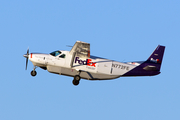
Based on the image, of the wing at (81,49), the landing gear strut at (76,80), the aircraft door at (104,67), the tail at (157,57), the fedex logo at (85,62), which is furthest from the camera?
the tail at (157,57)

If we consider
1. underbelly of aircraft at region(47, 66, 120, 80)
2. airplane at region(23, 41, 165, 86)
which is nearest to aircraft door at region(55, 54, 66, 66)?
airplane at region(23, 41, 165, 86)

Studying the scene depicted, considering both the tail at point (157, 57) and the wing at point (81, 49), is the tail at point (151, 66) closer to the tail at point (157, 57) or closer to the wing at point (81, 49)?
the tail at point (157, 57)

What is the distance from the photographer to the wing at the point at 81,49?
29281 mm

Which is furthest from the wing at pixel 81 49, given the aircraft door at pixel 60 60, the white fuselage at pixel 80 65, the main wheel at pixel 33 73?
the main wheel at pixel 33 73

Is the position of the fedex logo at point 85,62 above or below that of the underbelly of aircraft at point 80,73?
above

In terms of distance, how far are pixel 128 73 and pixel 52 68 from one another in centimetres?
818

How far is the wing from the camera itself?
29.3 m

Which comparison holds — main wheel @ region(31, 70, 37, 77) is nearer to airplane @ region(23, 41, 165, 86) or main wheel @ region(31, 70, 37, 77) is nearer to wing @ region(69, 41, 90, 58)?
airplane @ region(23, 41, 165, 86)

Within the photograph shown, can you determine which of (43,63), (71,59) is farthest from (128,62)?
(43,63)

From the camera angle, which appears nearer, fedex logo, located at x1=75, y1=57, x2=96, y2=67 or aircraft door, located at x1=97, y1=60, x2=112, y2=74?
fedex logo, located at x1=75, y1=57, x2=96, y2=67

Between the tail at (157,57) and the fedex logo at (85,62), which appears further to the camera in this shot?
the tail at (157,57)

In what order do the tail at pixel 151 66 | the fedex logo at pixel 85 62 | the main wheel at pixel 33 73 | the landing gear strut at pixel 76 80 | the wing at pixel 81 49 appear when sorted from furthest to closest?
the tail at pixel 151 66
the main wheel at pixel 33 73
the fedex logo at pixel 85 62
the landing gear strut at pixel 76 80
the wing at pixel 81 49

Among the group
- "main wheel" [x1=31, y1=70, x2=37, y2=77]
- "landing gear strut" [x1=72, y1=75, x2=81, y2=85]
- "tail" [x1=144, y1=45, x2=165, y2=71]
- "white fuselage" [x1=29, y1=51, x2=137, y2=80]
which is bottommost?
"landing gear strut" [x1=72, y1=75, x2=81, y2=85]

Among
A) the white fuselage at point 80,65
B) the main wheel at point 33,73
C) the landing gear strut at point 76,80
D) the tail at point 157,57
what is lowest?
the landing gear strut at point 76,80
